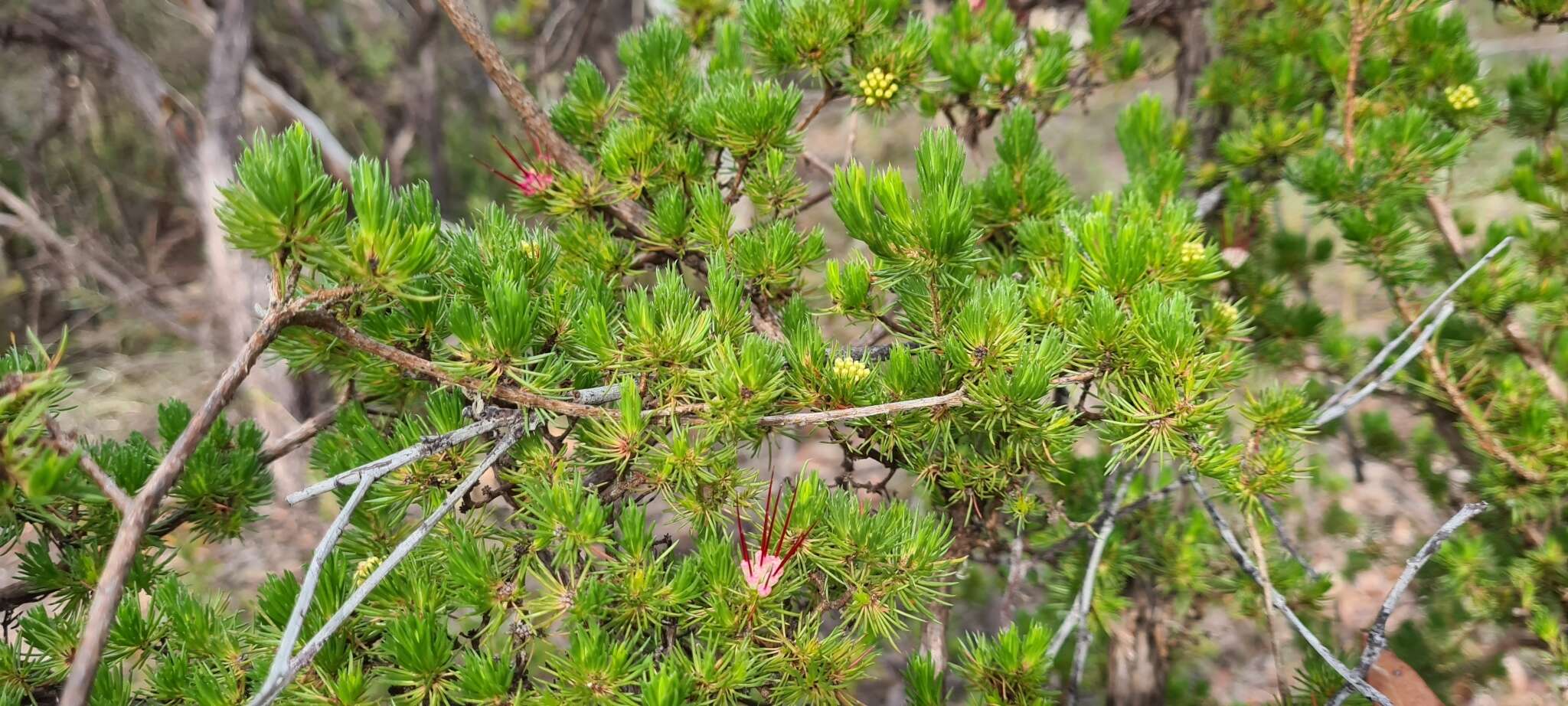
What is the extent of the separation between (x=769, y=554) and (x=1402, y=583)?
686mm

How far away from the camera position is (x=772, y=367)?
0.78 m

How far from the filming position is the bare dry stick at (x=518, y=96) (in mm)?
1030

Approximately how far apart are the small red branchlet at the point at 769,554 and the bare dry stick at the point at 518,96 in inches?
16.7

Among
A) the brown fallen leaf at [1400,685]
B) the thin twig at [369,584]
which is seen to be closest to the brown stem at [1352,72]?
the brown fallen leaf at [1400,685]

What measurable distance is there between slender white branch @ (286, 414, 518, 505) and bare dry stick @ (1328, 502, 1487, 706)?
0.93m

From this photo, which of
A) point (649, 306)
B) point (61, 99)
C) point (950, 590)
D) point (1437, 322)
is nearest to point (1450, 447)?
point (1437, 322)

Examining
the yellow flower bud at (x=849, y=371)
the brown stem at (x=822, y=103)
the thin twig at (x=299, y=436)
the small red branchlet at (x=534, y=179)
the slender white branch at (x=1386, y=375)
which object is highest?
the small red branchlet at (x=534, y=179)

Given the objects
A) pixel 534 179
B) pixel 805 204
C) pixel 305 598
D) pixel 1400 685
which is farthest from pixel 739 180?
pixel 1400 685

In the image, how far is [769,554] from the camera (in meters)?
0.79

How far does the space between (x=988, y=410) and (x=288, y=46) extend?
20.4 ft

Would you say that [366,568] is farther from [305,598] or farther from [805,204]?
[805,204]

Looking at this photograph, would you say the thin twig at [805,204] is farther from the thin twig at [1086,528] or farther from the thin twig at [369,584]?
the thin twig at [1086,528]

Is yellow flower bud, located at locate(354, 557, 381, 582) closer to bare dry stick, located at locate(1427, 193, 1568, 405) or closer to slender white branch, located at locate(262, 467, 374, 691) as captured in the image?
slender white branch, located at locate(262, 467, 374, 691)

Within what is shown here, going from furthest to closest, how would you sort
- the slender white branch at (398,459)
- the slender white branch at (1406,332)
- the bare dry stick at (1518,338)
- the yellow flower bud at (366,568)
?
the bare dry stick at (1518,338), the slender white branch at (1406,332), the yellow flower bud at (366,568), the slender white branch at (398,459)
